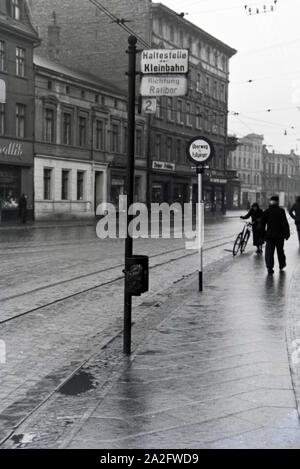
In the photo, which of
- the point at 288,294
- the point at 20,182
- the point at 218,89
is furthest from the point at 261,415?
the point at 218,89

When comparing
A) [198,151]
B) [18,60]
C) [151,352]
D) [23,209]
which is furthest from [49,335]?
[18,60]

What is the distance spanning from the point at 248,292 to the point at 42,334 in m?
4.49

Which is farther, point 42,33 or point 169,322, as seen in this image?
point 42,33

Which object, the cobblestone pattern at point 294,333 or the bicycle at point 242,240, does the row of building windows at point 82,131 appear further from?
the cobblestone pattern at point 294,333

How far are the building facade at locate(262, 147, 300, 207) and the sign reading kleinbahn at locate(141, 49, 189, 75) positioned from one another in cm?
10716

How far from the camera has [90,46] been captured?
5406 cm

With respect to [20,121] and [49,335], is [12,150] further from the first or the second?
[49,335]

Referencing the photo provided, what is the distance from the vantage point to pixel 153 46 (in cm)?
5138

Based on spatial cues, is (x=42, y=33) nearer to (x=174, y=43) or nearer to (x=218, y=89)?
(x=174, y=43)

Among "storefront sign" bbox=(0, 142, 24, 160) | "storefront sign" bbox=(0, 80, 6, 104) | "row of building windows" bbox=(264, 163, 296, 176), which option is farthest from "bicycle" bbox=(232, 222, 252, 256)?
"row of building windows" bbox=(264, 163, 296, 176)

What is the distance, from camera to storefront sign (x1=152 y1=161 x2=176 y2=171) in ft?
172

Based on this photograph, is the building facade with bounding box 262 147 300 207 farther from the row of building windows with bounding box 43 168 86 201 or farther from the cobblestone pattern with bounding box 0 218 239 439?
the cobblestone pattern with bounding box 0 218 239 439

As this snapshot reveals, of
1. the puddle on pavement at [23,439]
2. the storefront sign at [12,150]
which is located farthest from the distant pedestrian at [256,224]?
the storefront sign at [12,150]

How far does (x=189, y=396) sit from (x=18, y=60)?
112 feet
